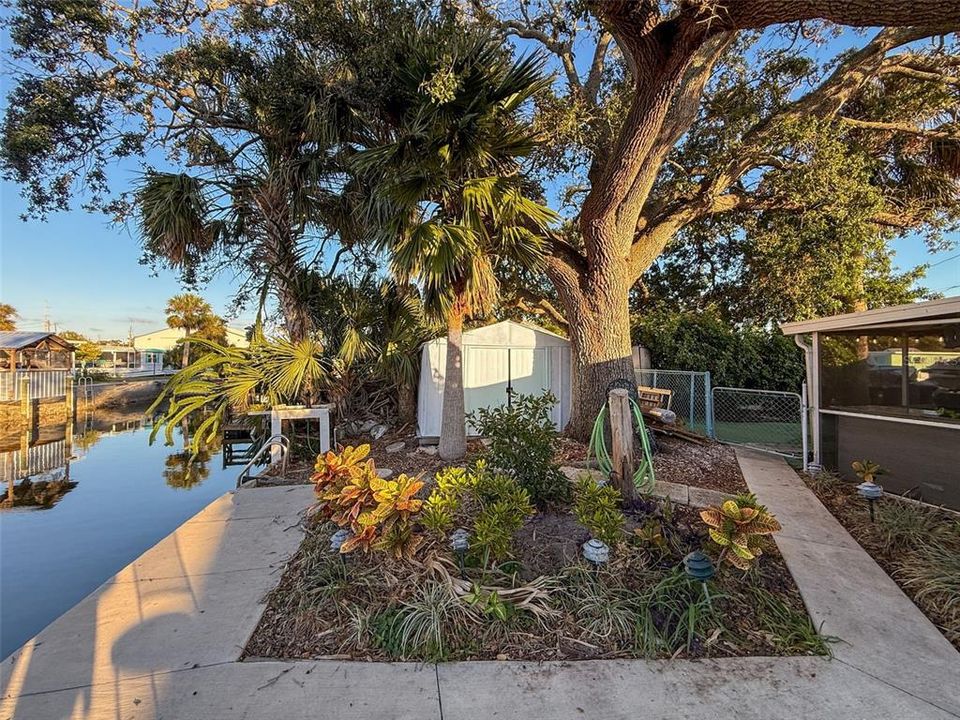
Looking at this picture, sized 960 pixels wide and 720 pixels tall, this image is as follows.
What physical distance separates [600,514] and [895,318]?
13.1 ft

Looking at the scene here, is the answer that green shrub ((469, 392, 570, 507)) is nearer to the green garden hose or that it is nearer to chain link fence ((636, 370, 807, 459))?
the green garden hose

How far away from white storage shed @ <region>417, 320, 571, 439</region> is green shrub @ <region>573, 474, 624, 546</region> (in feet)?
14.8

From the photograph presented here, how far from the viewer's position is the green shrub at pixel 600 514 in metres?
3.03

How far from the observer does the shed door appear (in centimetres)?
807

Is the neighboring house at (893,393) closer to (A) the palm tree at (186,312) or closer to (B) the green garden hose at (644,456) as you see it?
(B) the green garden hose at (644,456)

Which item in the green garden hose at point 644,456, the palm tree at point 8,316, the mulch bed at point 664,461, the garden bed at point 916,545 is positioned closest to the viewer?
the garden bed at point 916,545

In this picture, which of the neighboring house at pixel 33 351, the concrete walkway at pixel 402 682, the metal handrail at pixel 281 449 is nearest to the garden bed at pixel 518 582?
the concrete walkway at pixel 402 682

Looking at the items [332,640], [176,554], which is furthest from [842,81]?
[176,554]

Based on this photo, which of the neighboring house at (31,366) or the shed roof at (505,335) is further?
the neighboring house at (31,366)

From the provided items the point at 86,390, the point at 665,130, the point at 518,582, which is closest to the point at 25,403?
the point at 86,390

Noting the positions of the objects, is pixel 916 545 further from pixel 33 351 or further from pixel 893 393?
pixel 33 351

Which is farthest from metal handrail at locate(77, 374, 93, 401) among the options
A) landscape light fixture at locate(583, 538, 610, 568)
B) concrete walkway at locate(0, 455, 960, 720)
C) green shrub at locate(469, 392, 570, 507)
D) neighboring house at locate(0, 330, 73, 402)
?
landscape light fixture at locate(583, 538, 610, 568)

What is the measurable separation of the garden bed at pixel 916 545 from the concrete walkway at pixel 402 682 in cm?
24

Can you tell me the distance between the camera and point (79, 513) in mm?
6172
